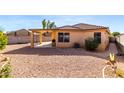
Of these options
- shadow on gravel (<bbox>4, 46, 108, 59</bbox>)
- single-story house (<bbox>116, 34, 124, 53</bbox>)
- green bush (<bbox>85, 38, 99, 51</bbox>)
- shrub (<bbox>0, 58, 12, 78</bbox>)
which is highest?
single-story house (<bbox>116, 34, 124, 53</bbox>)

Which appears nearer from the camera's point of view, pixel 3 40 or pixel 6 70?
pixel 3 40

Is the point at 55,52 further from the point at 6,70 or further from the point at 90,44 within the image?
the point at 6,70

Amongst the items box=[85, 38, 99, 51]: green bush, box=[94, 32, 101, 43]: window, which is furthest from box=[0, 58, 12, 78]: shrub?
box=[94, 32, 101, 43]: window

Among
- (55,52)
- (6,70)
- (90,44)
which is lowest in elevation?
(6,70)

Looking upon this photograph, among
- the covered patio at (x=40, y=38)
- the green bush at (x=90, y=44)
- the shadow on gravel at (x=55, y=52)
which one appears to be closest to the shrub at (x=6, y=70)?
the shadow on gravel at (x=55, y=52)

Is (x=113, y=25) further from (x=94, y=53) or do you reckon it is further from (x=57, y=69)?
(x=57, y=69)

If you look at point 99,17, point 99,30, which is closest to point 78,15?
point 99,17

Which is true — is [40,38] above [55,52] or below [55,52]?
above

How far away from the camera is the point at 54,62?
6484mm

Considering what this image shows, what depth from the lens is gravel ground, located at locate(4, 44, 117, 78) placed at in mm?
6297

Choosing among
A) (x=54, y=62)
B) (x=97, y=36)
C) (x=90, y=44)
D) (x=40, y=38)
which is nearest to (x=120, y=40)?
(x=90, y=44)

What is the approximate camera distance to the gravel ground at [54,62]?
6.30 meters

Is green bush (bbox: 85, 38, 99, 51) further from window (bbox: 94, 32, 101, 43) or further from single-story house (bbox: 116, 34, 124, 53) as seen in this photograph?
single-story house (bbox: 116, 34, 124, 53)
